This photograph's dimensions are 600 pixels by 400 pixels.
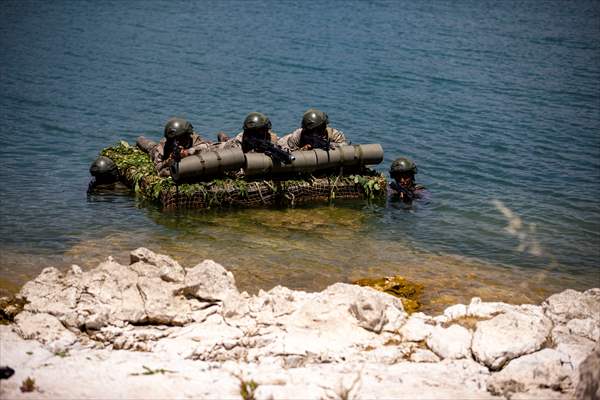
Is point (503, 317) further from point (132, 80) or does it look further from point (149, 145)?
point (132, 80)

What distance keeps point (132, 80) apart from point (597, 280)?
2265 cm

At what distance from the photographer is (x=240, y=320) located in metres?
10.6

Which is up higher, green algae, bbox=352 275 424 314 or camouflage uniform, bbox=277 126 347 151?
camouflage uniform, bbox=277 126 347 151

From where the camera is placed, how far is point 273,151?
17734 millimetres

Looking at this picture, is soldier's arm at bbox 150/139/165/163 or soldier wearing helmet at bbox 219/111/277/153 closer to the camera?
soldier wearing helmet at bbox 219/111/277/153

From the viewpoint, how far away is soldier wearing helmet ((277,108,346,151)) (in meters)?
18.5

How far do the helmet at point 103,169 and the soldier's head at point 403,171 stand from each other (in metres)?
7.31

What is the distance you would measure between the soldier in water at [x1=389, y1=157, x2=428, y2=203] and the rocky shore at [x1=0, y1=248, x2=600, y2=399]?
7605 millimetres

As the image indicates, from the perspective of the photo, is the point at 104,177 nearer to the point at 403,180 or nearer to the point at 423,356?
the point at 403,180

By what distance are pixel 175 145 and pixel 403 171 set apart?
5987 mm

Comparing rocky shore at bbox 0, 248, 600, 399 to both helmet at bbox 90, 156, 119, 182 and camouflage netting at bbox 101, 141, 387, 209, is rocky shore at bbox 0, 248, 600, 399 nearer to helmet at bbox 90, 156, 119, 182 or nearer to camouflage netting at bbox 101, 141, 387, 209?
camouflage netting at bbox 101, 141, 387, 209

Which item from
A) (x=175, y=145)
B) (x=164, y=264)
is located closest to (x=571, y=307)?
(x=164, y=264)

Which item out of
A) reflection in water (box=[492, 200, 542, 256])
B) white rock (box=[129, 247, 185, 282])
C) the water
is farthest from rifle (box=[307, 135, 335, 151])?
white rock (box=[129, 247, 185, 282])

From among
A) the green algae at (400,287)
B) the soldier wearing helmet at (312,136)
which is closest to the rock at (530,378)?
the green algae at (400,287)
